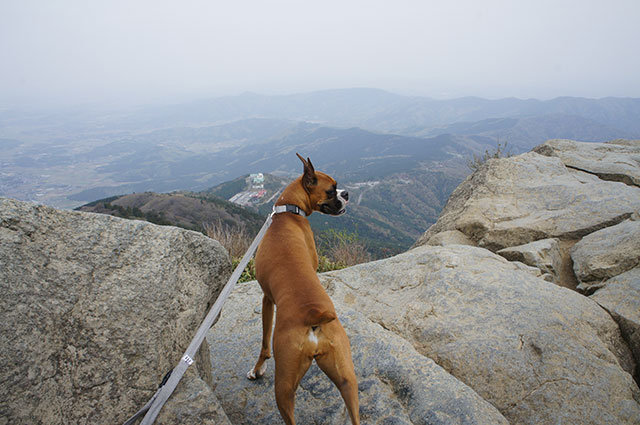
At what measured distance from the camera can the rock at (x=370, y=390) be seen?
3385mm

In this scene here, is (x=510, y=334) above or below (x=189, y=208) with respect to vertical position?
above

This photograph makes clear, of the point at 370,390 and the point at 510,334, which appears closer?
the point at 370,390

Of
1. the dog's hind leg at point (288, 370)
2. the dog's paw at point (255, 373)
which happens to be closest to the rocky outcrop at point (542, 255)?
the dog's paw at point (255, 373)

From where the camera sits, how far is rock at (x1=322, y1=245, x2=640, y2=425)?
3.75 metres

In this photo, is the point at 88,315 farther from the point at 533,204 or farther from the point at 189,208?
the point at 189,208

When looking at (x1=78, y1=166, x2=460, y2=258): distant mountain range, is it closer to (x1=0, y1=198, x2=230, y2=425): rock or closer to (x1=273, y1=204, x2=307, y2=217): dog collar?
(x1=273, y1=204, x2=307, y2=217): dog collar

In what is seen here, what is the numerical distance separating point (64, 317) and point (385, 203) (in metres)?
115

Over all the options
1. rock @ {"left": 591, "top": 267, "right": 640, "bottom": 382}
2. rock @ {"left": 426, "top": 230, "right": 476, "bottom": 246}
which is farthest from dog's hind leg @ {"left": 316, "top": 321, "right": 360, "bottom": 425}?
rock @ {"left": 426, "top": 230, "right": 476, "bottom": 246}

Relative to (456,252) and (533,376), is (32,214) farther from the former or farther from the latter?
(456,252)

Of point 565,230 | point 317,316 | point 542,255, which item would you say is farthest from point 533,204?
point 317,316

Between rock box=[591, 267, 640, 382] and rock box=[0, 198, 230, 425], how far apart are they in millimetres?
5192

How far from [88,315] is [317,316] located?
5.47 ft

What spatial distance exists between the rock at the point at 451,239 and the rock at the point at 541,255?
123 centimetres

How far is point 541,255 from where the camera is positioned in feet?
21.5
